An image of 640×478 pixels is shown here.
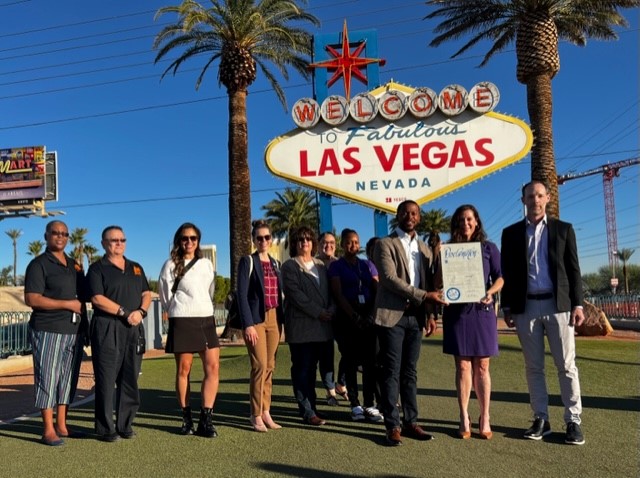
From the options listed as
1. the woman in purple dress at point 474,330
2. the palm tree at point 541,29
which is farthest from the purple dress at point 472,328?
the palm tree at point 541,29

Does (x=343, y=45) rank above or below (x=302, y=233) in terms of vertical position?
above

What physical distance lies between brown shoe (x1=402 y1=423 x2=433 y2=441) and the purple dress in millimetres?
692

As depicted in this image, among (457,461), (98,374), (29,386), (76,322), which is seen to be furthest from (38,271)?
(29,386)

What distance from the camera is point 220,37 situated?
16.9 metres

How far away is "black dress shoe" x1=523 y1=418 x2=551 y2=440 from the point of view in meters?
4.42

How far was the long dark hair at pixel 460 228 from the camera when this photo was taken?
4652 millimetres

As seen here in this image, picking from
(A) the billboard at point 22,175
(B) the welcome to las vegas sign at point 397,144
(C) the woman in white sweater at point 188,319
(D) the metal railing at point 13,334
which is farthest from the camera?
(A) the billboard at point 22,175

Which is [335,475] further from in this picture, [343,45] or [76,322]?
[343,45]

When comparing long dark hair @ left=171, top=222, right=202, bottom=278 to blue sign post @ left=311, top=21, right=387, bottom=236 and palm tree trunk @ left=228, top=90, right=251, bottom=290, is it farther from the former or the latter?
palm tree trunk @ left=228, top=90, right=251, bottom=290

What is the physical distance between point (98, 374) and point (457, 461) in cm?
317

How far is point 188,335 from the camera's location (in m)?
4.89

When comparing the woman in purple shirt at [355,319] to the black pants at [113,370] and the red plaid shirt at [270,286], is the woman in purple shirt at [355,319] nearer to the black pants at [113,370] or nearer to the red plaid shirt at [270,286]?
the red plaid shirt at [270,286]

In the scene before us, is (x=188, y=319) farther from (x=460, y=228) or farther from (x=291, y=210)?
(x=291, y=210)

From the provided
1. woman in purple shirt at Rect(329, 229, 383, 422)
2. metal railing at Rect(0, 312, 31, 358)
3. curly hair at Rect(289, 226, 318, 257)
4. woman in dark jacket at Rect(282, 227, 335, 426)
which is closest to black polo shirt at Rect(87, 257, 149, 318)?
woman in dark jacket at Rect(282, 227, 335, 426)
